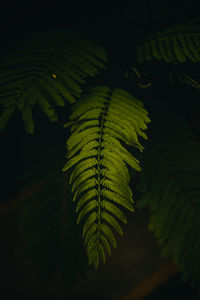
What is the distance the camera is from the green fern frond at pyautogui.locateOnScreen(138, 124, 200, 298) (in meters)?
0.75

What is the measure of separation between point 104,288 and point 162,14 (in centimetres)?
147

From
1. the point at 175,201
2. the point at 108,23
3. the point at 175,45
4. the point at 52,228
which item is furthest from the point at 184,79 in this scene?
the point at 52,228

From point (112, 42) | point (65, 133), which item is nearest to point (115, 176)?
point (65, 133)

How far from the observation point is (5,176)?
5.81 ft

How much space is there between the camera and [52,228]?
2.86 ft

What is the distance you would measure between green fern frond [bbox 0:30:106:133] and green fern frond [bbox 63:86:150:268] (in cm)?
8

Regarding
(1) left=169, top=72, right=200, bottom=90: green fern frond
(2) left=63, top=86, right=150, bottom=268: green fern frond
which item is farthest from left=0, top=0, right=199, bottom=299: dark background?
(2) left=63, top=86, right=150, bottom=268: green fern frond

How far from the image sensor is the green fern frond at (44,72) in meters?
0.59

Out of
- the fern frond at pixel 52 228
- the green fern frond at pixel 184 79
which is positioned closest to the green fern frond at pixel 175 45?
the green fern frond at pixel 184 79

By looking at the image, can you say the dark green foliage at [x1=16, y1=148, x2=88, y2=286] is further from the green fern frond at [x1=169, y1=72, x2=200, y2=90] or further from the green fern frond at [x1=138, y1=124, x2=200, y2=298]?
the green fern frond at [x1=169, y1=72, x2=200, y2=90]

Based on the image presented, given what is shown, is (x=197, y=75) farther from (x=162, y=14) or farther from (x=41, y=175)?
(x=41, y=175)

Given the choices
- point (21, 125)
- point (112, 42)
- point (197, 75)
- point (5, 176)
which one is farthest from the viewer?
point (5, 176)

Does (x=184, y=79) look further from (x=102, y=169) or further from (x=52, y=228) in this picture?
(x=52, y=228)

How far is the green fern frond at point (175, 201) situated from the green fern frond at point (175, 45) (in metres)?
0.26
